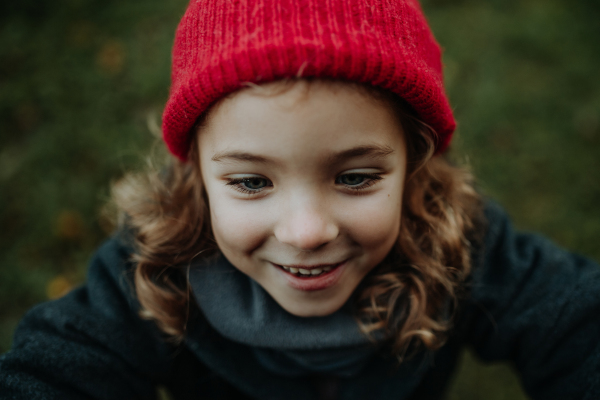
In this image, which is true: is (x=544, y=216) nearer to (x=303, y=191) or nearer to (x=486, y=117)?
(x=486, y=117)

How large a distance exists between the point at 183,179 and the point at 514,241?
37.7 inches

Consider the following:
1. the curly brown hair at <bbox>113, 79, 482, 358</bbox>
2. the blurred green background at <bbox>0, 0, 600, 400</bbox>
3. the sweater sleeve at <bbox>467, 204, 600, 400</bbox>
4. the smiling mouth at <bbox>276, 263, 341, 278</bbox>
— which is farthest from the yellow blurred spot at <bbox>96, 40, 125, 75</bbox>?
the sweater sleeve at <bbox>467, 204, 600, 400</bbox>

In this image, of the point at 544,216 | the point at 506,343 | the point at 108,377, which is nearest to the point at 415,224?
the point at 506,343

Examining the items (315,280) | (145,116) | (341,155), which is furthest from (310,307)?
(145,116)

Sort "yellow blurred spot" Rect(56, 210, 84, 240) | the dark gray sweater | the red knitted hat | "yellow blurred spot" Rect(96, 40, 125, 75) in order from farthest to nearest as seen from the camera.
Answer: "yellow blurred spot" Rect(96, 40, 125, 75)
"yellow blurred spot" Rect(56, 210, 84, 240)
the dark gray sweater
the red knitted hat

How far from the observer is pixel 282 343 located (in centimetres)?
113

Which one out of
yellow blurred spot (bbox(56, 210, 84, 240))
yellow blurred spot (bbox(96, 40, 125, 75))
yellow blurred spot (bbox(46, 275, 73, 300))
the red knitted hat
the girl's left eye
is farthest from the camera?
yellow blurred spot (bbox(96, 40, 125, 75))

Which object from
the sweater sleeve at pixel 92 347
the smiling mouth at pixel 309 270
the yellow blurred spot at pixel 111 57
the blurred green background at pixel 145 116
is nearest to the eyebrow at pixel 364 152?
the smiling mouth at pixel 309 270

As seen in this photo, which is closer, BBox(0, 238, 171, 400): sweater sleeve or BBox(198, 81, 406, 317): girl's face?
BBox(198, 81, 406, 317): girl's face

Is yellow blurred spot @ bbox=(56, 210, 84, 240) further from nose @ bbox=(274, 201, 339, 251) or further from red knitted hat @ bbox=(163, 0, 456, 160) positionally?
nose @ bbox=(274, 201, 339, 251)

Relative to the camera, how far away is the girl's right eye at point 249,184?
962 millimetres

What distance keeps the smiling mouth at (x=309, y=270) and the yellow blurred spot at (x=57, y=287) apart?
1.33 metres

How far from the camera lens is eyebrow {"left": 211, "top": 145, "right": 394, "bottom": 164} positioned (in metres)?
0.88

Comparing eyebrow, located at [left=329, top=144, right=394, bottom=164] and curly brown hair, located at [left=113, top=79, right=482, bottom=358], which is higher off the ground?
eyebrow, located at [left=329, top=144, right=394, bottom=164]
